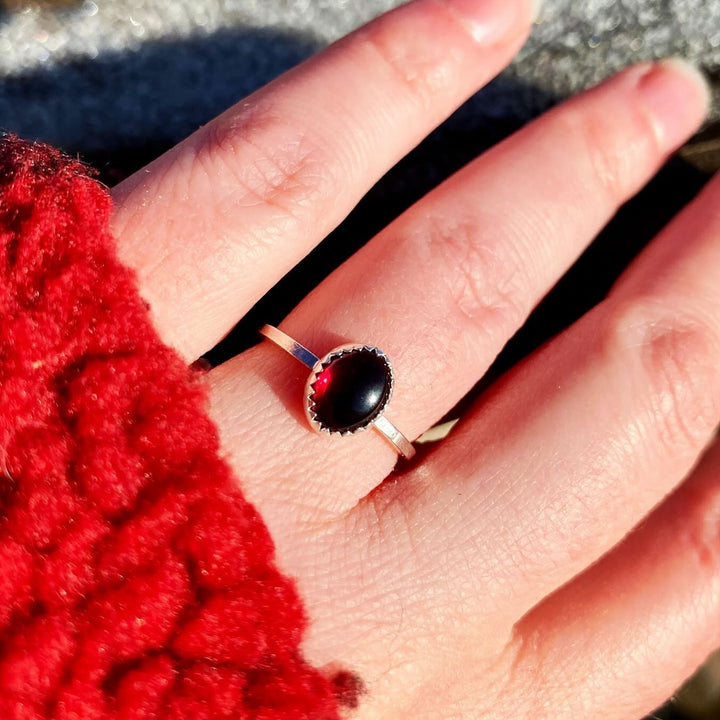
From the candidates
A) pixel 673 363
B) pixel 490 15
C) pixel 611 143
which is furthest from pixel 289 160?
pixel 673 363

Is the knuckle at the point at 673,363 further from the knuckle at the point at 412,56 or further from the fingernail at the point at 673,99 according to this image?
the knuckle at the point at 412,56

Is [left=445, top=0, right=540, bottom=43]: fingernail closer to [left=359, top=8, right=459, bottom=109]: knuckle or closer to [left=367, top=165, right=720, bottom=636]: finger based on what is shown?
[left=359, top=8, right=459, bottom=109]: knuckle

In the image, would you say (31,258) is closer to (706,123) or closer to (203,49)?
(203,49)

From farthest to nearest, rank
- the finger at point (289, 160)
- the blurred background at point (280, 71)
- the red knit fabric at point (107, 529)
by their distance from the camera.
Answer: the blurred background at point (280, 71) → the finger at point (289, 160) → the red knit fabric at point (107, 529)

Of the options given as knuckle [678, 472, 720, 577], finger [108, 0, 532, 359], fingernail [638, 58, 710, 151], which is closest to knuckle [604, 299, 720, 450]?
knuckle [678, 472, 720, 577]

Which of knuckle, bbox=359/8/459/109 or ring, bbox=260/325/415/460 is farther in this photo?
knuckle, bbox=359/8/459/109

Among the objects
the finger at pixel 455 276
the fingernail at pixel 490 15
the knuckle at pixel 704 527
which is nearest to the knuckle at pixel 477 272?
the finger at pixel 455 276

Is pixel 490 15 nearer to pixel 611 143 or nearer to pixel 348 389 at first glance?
pixel 611 143
